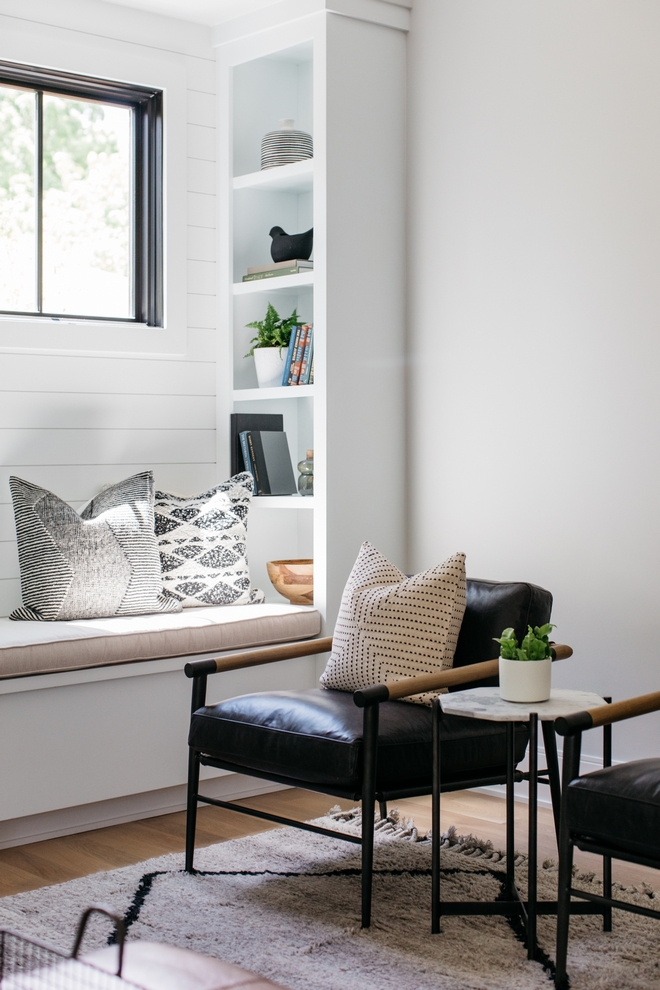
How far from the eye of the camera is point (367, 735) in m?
2.49

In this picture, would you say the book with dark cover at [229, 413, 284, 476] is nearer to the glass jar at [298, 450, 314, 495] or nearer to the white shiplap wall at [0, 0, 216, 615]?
the white shiplap wall at [0, 0, 216, 615]

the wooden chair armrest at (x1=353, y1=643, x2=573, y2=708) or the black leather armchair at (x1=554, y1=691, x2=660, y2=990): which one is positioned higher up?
the wooden chair armrest at (x1=353, y1=643, x2=573, y2=708)

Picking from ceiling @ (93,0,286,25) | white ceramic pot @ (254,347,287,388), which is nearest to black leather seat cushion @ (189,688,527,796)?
white ceramic pot @ (254,347,287,388)

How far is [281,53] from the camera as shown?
13.9ft

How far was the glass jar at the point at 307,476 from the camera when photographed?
4.11 meters

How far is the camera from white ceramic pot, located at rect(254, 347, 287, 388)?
4.14 m

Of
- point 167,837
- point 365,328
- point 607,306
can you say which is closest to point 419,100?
point 365,328

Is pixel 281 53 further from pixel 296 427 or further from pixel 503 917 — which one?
pixel 503 917

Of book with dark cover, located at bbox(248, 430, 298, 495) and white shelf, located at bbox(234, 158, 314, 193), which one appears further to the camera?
book with dark cover, located at bbox(248, 430, 298, 495)

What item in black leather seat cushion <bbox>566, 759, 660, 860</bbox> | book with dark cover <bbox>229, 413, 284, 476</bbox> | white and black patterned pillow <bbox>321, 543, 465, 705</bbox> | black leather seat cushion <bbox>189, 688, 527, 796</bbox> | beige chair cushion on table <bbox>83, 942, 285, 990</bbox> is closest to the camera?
beige chair cushion on table <bbox>83, 942, 285, 990</bbox>

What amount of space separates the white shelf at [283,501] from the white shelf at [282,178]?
1184 millimetres

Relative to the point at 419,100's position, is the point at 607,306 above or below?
below

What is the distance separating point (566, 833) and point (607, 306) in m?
1.82

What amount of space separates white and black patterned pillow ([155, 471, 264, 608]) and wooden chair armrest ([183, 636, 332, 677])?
0.78 meters
